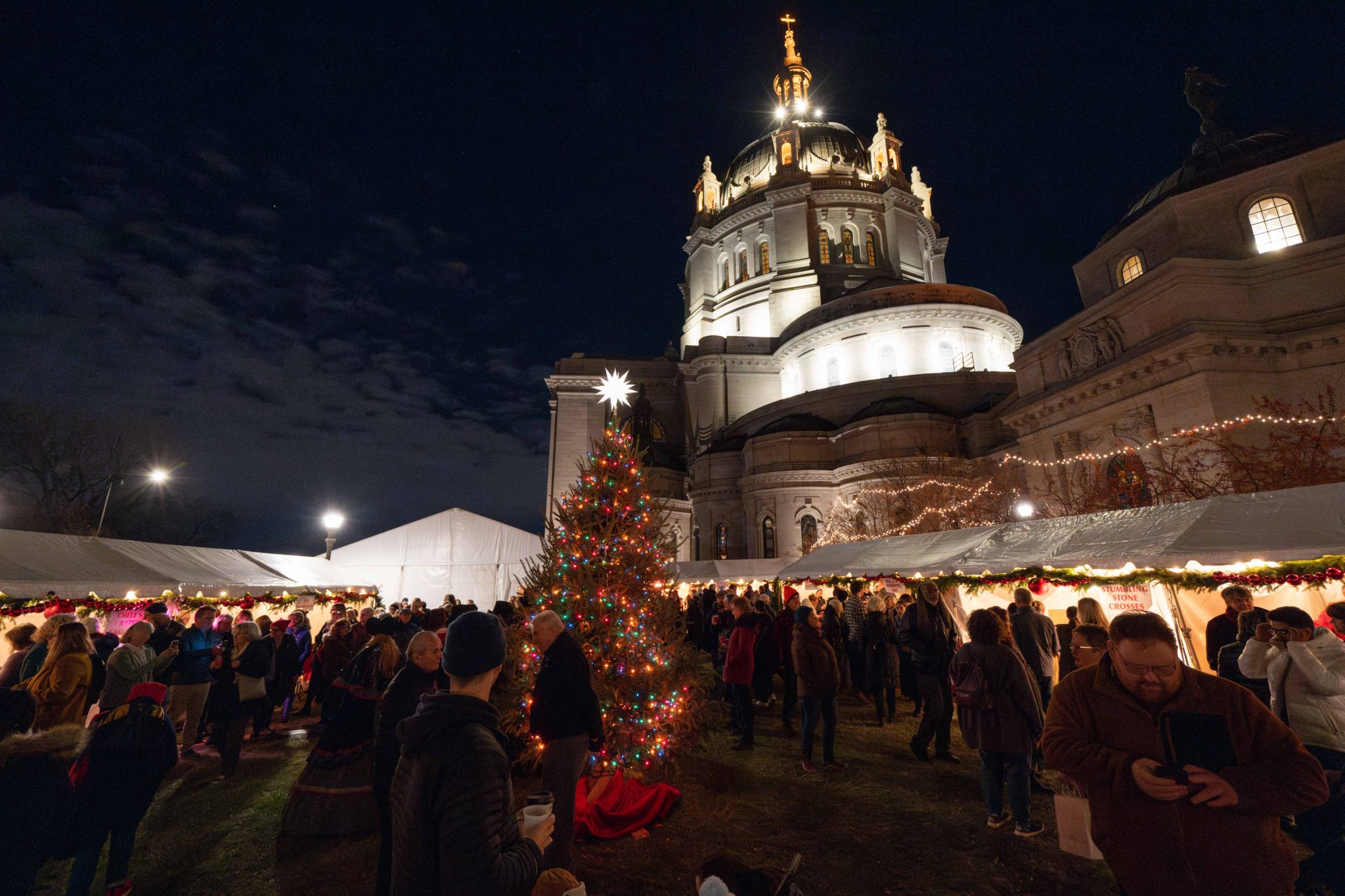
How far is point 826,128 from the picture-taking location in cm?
5000

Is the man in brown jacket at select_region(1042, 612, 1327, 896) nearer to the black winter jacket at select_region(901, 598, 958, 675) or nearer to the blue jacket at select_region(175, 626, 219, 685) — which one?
the black winter jacket at select_region(901, 598, 958, 675)

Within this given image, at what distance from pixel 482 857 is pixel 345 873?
3862 mm

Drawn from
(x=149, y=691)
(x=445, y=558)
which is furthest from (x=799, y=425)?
(x=149, y=691)

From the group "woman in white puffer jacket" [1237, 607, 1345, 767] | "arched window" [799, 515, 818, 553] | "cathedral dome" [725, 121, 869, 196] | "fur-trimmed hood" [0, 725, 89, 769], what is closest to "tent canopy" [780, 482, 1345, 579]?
"woman in white puffer jacket" [1237, 607, 1345, 767]

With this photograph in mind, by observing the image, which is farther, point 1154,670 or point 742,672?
point 742,672

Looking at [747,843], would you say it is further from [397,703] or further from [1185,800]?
[1185,800]

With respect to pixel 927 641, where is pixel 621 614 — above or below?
above

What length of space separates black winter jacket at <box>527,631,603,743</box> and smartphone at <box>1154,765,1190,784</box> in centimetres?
315

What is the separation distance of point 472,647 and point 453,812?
55cm

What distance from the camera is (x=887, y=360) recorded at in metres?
34.0

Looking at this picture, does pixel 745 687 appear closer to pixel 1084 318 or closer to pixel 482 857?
pixel 482 857

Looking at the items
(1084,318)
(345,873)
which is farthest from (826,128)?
(345,873)

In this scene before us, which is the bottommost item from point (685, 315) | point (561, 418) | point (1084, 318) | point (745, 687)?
point (745, 687)

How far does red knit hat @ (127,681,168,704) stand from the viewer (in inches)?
147
